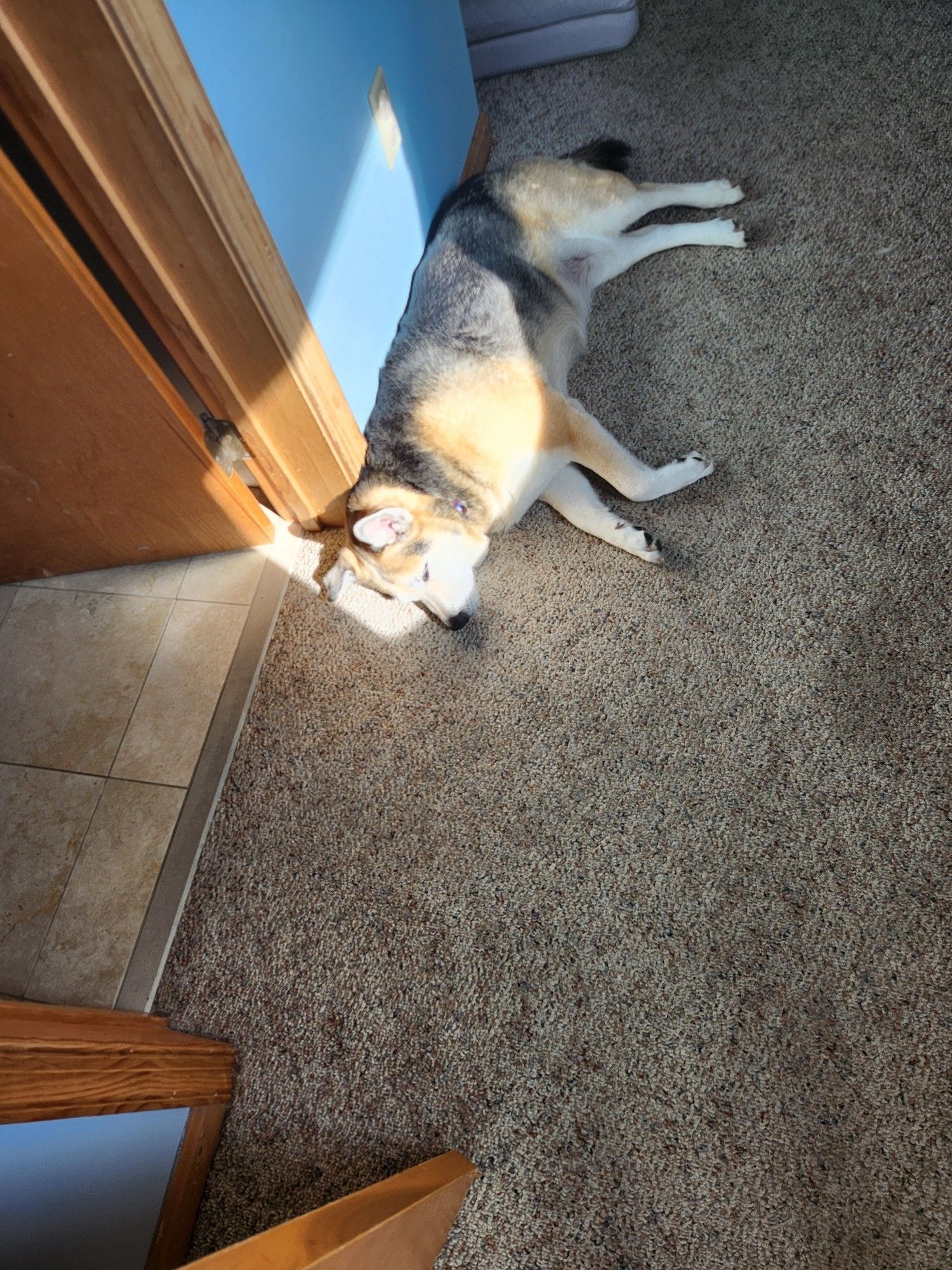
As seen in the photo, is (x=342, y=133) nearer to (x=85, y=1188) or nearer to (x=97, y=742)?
(x=97, y=742)

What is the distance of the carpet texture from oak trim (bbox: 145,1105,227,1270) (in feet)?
0.17

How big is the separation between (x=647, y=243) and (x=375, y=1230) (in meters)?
2.82

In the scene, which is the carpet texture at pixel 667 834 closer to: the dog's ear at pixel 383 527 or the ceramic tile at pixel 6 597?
the dog's ear at pixel 383 527

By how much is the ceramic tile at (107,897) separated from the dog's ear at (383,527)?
92 centimetres

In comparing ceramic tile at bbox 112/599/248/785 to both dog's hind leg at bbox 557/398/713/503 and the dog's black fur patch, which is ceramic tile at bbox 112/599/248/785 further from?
the dog's black fur patch

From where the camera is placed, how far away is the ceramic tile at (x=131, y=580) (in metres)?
2.55

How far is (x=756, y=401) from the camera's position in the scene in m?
2.36

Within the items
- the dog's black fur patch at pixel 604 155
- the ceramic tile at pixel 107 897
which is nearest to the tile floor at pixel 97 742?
the ceramic tile at pixel 107 897

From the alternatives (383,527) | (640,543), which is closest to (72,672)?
(383,527)

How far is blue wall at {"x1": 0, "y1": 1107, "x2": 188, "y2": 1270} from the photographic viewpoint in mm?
1150

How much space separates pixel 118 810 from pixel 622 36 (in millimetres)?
3520

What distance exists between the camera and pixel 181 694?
2.35 meters

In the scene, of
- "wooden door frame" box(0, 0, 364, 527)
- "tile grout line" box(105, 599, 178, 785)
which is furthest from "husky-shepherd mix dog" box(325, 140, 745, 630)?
"tile grout line" box(105, 599, 178, 785)

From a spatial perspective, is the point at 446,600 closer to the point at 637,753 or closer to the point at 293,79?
the point at 637,753
